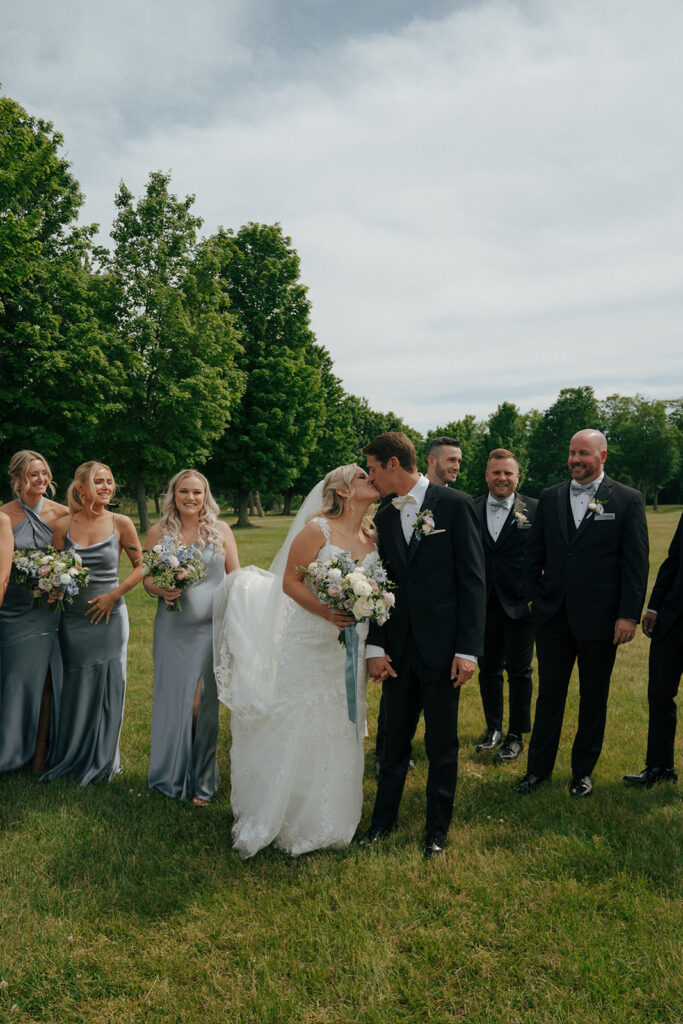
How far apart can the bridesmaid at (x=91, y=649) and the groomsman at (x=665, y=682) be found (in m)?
4.69

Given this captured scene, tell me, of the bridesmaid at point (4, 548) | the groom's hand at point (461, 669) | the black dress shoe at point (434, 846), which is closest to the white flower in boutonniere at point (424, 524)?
the groom's hand at point (461, 669)

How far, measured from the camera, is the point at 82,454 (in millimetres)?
28828

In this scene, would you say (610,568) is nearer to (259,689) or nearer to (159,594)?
(259,689)

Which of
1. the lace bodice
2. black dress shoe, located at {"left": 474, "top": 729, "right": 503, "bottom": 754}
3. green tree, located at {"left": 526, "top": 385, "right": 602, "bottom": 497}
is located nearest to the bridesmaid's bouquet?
the lace bodice

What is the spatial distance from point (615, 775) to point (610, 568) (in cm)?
198

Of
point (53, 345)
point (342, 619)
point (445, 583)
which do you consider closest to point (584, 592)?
point (445, 583)

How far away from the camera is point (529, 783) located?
18.1 ft

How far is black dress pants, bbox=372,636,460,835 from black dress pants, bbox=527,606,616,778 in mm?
1198

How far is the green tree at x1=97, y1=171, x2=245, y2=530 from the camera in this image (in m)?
30.6

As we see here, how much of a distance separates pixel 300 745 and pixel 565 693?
2404 millimetres

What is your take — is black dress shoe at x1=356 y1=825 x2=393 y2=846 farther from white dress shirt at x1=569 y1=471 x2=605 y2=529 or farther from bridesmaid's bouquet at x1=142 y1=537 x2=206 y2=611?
white dress shirt at x1=569 y1=471 x2=605 y2=529

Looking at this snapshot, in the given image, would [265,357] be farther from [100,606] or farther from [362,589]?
[362,589]

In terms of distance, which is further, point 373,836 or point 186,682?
point 186,682

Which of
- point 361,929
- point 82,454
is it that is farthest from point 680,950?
point 82,454
